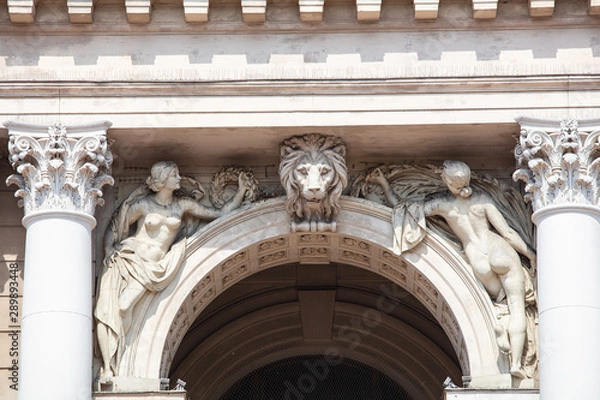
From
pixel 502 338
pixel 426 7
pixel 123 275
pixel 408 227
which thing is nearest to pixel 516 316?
pixel 502 338

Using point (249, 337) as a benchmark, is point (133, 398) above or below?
below

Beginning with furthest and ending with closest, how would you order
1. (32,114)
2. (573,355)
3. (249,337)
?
(249,337) → (32,114) → (573,355)

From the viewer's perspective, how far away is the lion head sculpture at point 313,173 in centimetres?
2120

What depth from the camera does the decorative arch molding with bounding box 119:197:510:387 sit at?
826 inches

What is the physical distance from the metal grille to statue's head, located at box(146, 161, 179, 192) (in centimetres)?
602

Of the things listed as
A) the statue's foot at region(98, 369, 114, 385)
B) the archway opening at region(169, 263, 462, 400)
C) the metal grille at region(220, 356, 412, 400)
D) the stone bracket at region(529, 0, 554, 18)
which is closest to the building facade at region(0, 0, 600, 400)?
the statue's foot at region(98, 369, 114, 385)

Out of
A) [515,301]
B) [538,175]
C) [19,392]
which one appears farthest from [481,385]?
[19,392]

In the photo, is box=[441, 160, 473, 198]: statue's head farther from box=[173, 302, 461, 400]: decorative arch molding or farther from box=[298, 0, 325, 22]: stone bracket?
box=[173, 302, 461, 400]: decorative arch molding

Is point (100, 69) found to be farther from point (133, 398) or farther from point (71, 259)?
point (133, 398)

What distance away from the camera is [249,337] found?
2684 centimetres

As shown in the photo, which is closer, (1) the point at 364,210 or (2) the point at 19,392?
(2) the point at 19,392

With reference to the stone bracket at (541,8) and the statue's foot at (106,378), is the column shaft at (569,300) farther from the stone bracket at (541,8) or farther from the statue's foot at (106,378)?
the statue's foot at (106,378)

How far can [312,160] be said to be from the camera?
21250 mm

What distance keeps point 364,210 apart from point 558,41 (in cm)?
319
